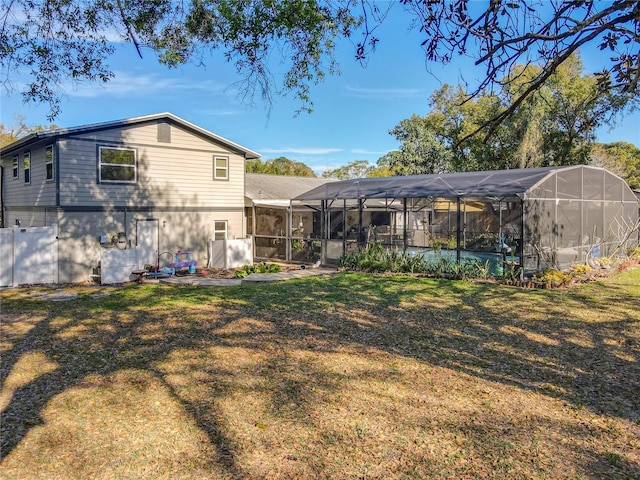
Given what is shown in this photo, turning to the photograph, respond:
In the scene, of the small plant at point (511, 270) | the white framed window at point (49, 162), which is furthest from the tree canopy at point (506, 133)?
the white framed window at point (49, 162)

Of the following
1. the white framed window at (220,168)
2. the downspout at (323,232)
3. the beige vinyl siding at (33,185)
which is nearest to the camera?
the beige vinyl siding at (33,185)

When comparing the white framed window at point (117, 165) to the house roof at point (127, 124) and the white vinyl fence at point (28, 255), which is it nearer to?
the house roof at point (127, 124)

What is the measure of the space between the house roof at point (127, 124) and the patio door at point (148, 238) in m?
3.35

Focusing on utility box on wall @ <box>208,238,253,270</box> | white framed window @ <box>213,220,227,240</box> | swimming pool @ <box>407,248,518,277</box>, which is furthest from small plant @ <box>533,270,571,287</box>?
white framed window @ <box>213,220,227,240</box>

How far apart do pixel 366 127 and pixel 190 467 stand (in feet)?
102

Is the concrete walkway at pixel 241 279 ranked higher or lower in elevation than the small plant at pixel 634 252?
lower

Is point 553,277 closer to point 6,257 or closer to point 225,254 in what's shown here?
point 225,254

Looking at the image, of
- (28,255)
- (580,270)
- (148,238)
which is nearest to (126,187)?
(148,238)

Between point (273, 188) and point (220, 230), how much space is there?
4783mm

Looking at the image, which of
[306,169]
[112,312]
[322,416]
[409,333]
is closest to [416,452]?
[322,416]

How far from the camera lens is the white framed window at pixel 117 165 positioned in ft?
50.9

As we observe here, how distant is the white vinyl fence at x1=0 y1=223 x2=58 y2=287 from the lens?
13.2m

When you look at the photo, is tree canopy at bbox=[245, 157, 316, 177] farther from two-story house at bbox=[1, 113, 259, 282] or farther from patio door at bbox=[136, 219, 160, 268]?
patio door at bbox=[136, 219, 160, 268]

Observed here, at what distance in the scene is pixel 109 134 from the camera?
15547mm
